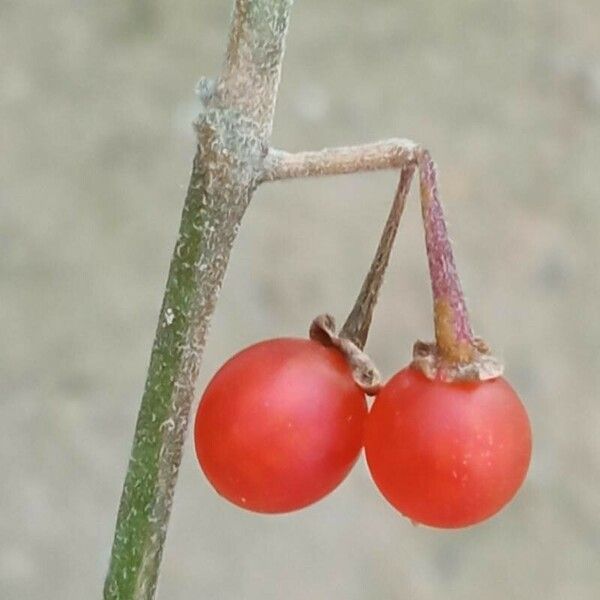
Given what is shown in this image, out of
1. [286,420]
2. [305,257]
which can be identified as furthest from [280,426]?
[305,257]

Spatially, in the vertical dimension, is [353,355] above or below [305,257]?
below

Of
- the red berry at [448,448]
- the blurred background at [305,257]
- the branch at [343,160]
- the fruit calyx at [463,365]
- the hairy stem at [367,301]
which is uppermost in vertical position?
the blurred background at [305,257]

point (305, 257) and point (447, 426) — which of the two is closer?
point (447, 426)

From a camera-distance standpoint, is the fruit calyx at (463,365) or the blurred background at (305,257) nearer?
the fruit calyx at (463,365)

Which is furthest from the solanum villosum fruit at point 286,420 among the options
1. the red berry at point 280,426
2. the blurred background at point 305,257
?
the blurred background at point 305,257

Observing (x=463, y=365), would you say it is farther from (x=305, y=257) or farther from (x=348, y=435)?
(x=305, y=257)

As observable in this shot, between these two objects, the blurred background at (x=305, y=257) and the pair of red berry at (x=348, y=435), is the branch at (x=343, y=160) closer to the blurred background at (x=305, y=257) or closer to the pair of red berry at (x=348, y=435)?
the pair of red berry at (x=348, y=435)

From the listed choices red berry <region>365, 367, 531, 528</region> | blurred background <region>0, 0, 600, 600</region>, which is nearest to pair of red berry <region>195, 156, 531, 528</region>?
red berry <region>365, 367, 531, 528</region>

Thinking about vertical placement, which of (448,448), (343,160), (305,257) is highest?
(305,257)
